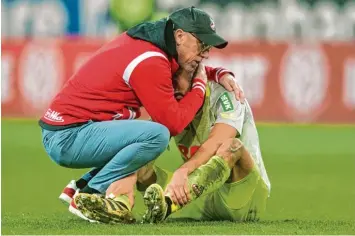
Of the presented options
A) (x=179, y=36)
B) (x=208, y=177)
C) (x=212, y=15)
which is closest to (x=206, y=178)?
(x=208, y=177)

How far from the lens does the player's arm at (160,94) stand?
707cm

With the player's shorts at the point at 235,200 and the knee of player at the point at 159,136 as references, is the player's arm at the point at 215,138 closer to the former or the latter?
the knee of player at the point at 159,136

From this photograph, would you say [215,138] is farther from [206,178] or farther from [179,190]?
[179,190]

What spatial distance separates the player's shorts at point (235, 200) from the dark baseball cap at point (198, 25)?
94 centimetres

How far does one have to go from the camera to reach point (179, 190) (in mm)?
7043

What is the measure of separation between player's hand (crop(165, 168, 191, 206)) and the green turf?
18cm

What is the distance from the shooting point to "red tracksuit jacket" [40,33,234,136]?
7098mm

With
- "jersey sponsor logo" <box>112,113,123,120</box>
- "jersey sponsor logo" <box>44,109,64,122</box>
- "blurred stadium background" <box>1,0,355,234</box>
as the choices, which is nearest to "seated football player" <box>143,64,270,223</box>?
"jersey sponsor logo" <box>112,113,123,120</box>

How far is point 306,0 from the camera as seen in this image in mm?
21438

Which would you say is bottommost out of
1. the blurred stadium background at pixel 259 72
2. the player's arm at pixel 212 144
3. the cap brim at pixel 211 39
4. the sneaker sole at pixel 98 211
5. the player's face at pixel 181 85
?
the blurred stadium background at pixel 259 72

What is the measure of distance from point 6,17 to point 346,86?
311 inches

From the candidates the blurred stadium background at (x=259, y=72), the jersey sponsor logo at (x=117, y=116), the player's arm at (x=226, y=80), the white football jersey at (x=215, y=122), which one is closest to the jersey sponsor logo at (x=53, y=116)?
the jersey sponsor logo at (x=117, y=116)

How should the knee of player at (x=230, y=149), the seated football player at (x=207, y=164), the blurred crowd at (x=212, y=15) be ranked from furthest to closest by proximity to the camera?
the blurred crowd at (x=212, y=15) < the knee of player at (x=230, y=149) < the seated football player at (x=207, y=164)

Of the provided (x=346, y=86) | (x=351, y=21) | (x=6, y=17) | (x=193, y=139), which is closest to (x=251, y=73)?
(x=346, y=86)
